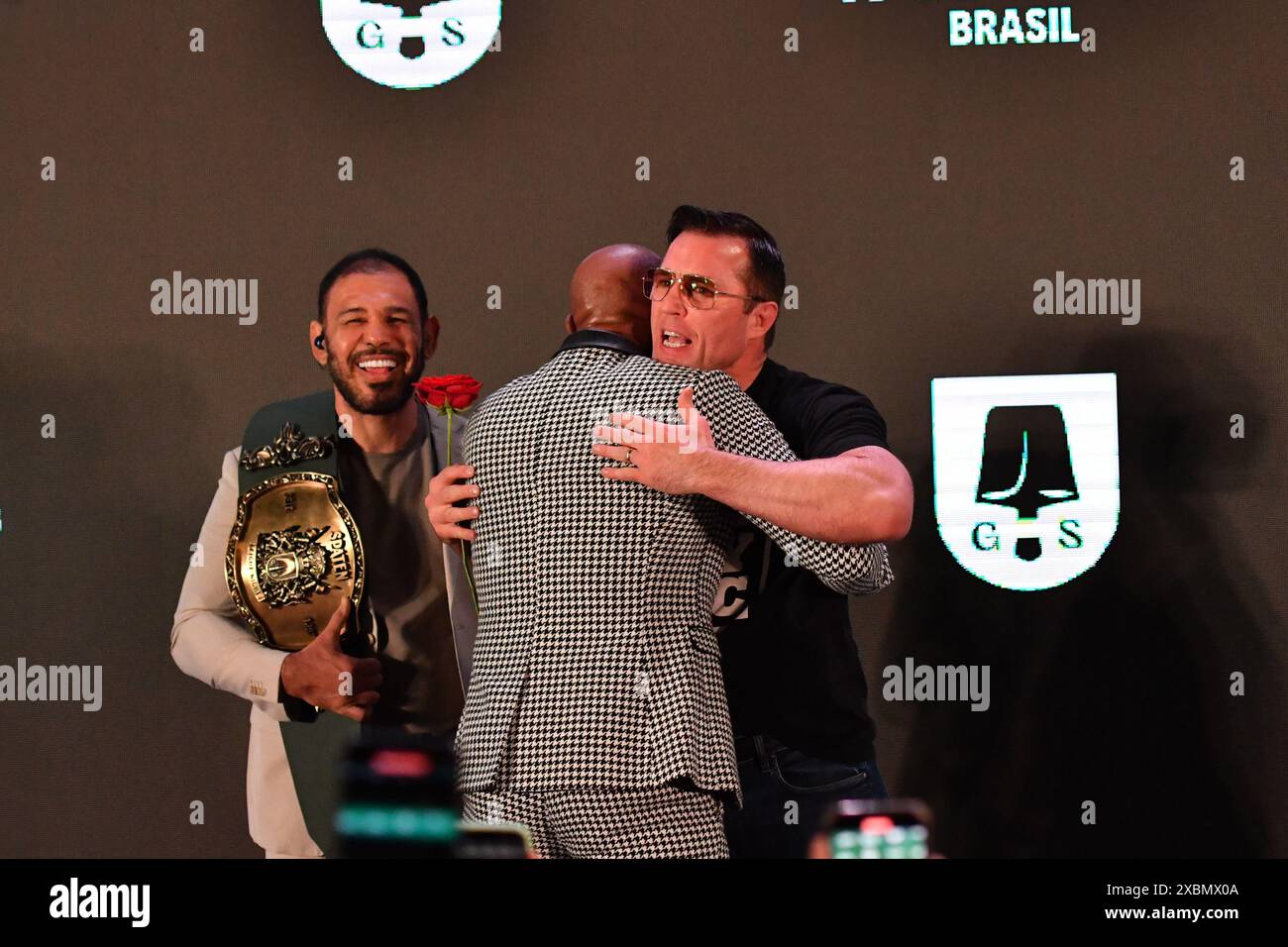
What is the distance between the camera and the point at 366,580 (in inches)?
140

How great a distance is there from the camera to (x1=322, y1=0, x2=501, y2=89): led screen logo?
4094 millimetres

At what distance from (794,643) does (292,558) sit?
1272mm

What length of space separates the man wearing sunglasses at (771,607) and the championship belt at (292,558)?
0.99m

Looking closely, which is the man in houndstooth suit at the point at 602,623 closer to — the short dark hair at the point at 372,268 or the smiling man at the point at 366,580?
the smiling man at the point at 366,580

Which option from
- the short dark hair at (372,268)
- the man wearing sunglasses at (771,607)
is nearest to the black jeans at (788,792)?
the man wearing sunglasses at (771,607)

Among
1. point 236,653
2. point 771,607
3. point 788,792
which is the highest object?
point 771,607

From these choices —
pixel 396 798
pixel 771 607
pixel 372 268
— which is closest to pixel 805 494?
pixel 771 607

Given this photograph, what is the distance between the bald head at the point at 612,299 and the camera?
3029 millimetres

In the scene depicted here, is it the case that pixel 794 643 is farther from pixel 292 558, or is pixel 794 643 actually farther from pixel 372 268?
pixel 372 268

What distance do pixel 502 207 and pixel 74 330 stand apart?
4.17 feet

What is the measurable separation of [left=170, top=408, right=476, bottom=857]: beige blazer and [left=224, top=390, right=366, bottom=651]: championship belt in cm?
10

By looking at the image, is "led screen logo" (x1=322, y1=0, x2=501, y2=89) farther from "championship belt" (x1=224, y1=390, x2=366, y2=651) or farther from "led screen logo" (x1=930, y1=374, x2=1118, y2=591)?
"led screen logo" (x1=930, y1=374, x2=1118, y2=591)

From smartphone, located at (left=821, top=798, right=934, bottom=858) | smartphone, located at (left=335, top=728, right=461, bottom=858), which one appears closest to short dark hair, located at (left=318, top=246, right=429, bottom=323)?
smartphone, located at (left=335, top=728, right=461, bottom=858)

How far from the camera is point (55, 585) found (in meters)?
4.14
